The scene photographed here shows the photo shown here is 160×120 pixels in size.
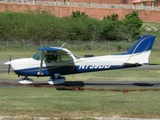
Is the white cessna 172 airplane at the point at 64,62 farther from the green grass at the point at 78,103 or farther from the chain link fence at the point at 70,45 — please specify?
the chain link fence at the point at 70,45

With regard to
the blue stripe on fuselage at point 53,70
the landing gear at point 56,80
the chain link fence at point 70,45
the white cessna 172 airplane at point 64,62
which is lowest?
the chain link fence at point 70,45

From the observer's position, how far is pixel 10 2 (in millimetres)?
94500

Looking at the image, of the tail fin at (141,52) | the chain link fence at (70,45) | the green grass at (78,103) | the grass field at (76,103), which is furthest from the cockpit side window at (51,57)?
the chain link fence at (70,45)

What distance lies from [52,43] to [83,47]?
3.83 m

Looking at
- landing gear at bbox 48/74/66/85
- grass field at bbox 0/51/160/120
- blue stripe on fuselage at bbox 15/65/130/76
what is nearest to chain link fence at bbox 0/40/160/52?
blue stripe on fuselage at bbox 15/65/130/76

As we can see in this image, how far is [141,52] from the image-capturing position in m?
25.1

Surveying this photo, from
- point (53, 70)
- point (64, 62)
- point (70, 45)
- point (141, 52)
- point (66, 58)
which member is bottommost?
point (70, 45)

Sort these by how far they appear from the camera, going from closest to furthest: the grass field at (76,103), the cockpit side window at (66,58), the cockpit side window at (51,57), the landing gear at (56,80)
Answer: the grass field at (76,103), the landing gear at (56,80), the cockpit side window at (51,57), the cockpit side window at (66,58)

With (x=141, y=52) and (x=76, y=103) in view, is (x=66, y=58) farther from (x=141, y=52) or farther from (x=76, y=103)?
(x=76, y=103)

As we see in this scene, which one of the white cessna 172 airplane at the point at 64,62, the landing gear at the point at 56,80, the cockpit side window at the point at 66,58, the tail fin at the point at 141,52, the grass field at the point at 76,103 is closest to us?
Answer: the grass field at the point at 76,103

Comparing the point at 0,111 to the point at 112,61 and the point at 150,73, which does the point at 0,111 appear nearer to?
the point at 112,61

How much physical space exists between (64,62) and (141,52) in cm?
393

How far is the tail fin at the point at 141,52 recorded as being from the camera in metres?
25.0

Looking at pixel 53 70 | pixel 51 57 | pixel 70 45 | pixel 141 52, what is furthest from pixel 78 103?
pixel 70 45
